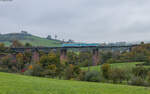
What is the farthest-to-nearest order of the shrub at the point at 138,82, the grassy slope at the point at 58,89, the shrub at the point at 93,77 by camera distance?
the shrub at the point at 93,77 → the shrub at the point at 138,82 → the grassy slope at the point at 58,89

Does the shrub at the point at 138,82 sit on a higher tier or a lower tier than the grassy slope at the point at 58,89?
lower

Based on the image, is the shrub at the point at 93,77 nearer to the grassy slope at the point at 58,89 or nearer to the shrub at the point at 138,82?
the shrub at the point at 138,82

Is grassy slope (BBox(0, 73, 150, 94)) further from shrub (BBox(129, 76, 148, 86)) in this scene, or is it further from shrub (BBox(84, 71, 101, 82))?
shrub (BBox(84, 71, 101, 82))

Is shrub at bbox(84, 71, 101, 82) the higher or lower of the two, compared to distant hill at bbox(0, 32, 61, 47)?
lower

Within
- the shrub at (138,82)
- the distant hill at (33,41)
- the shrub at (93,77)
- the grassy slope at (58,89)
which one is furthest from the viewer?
the distant hill at (33,41)

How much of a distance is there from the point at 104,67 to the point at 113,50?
32880 millimetres

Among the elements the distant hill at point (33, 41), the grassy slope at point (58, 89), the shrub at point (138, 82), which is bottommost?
the shrub at point (138, 82)

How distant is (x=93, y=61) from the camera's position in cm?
5909

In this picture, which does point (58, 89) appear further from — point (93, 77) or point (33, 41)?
point (33, 41)

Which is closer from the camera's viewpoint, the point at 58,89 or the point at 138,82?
the point at 58,89

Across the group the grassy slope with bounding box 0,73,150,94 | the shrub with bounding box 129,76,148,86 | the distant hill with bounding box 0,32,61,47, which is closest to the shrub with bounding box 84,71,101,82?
the shrub with bounding box 129,76,148,86

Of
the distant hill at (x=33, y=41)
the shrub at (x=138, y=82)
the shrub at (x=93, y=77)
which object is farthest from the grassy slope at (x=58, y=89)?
the distant hill at (x=33, y=41)

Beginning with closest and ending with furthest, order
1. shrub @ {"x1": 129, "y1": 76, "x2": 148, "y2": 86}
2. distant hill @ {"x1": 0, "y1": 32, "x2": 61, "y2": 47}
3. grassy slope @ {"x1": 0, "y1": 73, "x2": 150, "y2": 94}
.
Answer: grassy slope @ {"x1": 0, "y1": 73, "x2": 150, "y2": 94}
shrub @ {"x1": 129, "y1": 76, "x2": 148, "y2": 86}
distant hill @ {"x1": 0, "y1": 32, "x2": 61, "y2": 47}

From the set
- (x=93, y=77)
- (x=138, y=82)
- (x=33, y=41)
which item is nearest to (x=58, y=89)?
(x=93, y=77)
